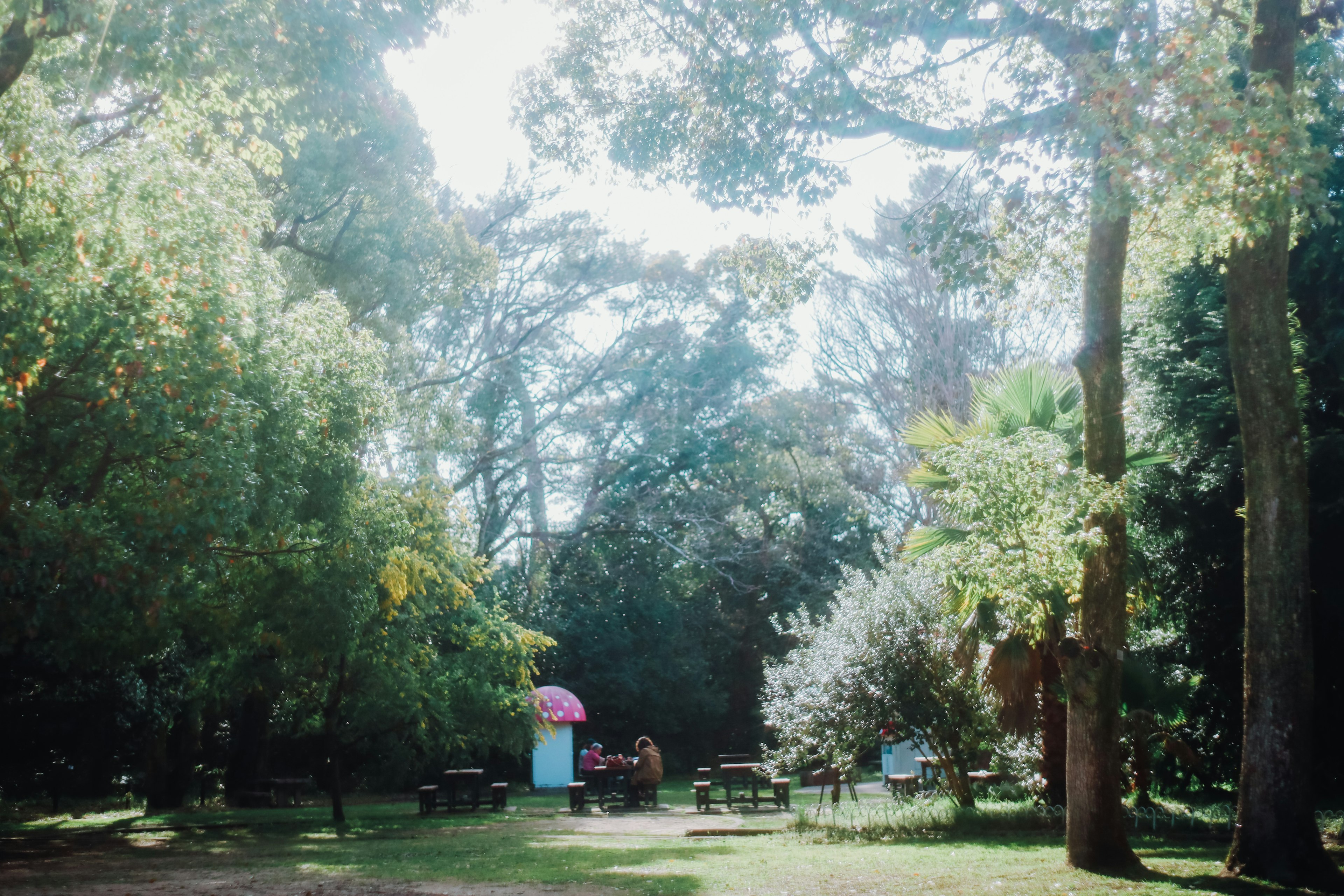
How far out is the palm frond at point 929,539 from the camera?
1261 centimetres

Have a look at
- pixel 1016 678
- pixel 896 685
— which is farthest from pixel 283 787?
pixel 1016 678

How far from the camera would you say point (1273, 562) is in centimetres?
850

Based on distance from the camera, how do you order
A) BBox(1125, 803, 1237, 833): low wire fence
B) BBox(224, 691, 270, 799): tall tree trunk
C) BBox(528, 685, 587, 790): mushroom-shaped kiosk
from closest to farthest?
BBox(1125, 803, 1237, 833): low wire fence, BBox(224, 691, 270, 799): tall tree trunk, BBox(528, 685, 587, 790): mushroom-shaped kiosk

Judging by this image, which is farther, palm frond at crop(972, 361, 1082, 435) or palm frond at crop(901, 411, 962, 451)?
palm frond at crop(901, 411, 962, 451)

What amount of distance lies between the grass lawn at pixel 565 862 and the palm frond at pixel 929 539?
11.3ft

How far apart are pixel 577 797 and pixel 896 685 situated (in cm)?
808

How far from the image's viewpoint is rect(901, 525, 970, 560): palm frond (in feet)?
41.4

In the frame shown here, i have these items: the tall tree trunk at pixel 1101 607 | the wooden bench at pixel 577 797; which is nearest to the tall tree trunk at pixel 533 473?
the wooden bench at pixel 577 797

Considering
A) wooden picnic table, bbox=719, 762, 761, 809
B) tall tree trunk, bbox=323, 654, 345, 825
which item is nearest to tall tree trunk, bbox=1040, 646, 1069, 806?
wooden picnic table, bbox=719, 762, 761, 809

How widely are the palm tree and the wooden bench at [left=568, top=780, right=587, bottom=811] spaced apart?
29.7 feet

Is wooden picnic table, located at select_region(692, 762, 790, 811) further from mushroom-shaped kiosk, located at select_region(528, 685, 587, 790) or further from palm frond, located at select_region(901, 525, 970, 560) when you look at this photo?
mushroom-shaped kiosk, located at select_region(528, 685, 587, 790)

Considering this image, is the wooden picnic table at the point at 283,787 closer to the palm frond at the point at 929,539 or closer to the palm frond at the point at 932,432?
the palm frond at the point at 929,539

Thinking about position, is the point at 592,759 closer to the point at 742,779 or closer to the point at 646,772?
the point at 646,772

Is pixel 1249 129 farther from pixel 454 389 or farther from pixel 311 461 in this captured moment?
pixel 454 389
